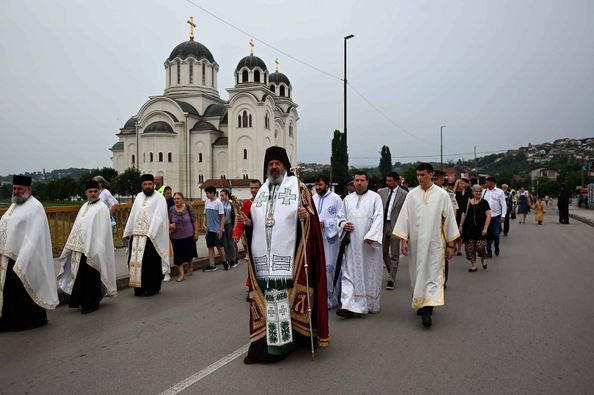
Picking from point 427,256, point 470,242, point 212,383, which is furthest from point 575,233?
point 212,383

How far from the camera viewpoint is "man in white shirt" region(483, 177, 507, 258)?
12250 mm

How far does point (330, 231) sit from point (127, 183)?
58.4 metres

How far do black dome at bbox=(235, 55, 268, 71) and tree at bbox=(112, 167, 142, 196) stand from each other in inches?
789

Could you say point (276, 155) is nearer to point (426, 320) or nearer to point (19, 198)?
point (426, 320)

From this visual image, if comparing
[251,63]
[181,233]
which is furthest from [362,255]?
[251,63]

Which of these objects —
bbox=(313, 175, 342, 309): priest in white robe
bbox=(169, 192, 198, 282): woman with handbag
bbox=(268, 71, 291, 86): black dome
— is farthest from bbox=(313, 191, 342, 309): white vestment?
bbox=(268, 71, 291, 86): black dome

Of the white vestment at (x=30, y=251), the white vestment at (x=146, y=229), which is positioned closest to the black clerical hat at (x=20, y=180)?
the white vestment at (x=30, y=251)

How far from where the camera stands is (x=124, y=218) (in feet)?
45.5

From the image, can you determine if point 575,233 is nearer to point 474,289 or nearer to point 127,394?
point 474,289

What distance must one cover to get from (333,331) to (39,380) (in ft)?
10.2

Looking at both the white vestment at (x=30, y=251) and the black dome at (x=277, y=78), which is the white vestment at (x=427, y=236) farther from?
the black dome at (x=277, y=78)

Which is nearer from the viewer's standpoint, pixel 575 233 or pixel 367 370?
pixel 367 370

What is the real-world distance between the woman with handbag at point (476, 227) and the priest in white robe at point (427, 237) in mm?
4246

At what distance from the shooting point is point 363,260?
6570 mm
